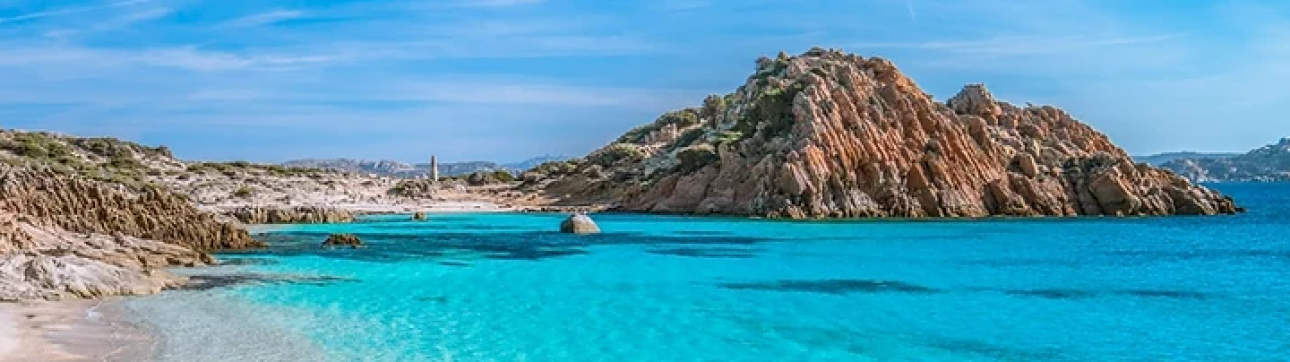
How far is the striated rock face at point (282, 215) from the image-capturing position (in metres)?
65.7

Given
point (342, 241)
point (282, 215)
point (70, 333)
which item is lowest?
point (70, 333)

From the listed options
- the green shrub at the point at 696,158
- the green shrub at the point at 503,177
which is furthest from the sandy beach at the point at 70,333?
the green shrub at the point at 503,177

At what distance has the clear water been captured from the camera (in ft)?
66.7

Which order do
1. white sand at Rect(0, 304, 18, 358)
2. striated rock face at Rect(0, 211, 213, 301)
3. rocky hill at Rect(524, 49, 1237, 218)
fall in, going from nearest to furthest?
white sand at Rect(0, 304, 18, 358) < striated rock face at Rect(0, 211, 213, 301) < rocky hill at Rect(524, 49, 1237, 218)

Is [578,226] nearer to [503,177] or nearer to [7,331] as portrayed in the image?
[7,331]

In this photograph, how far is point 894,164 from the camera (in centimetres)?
7506

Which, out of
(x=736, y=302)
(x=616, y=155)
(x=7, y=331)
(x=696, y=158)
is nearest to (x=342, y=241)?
(x=736, y=302)

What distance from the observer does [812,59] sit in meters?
101

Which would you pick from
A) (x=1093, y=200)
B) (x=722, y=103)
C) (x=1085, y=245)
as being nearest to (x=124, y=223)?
(x=1085, y=245)

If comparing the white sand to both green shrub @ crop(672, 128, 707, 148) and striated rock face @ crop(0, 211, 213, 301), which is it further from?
green shrub @ crop(672, 128, 707, 148)

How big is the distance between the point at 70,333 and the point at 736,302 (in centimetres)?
1459

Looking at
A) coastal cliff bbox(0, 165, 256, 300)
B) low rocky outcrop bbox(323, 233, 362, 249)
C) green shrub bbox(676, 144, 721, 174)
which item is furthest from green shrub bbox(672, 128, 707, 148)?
coastal cliff bbox(0, 165, 256, 300)

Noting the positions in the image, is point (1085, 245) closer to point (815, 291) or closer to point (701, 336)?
point (815, 291)

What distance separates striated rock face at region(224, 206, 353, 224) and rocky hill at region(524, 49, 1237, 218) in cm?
2484
